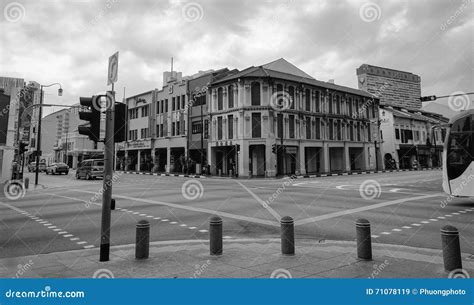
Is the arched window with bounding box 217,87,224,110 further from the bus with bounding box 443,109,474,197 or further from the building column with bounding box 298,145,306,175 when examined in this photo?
the bus with bounding box 443,109,474,197

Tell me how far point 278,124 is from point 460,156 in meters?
24.0

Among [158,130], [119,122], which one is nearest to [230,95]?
[158,130]

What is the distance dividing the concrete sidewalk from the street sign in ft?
11.1

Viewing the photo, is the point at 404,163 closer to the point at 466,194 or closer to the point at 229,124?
the point at 229,124

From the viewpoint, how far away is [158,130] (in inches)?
1925

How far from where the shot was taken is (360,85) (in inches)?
2751

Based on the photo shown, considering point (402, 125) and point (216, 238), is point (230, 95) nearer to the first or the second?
point (216, 238)

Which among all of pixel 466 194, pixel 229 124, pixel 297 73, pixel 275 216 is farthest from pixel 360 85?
pixel 275 216

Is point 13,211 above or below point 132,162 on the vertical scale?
below

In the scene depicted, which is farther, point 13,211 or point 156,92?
point 156,92

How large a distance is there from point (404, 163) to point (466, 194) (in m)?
49.7

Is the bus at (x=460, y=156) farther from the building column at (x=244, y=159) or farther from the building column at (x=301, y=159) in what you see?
the building column at (x=301, y=159)

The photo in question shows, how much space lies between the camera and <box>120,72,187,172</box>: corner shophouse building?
44.5 meters

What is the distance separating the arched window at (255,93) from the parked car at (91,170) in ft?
58.9
